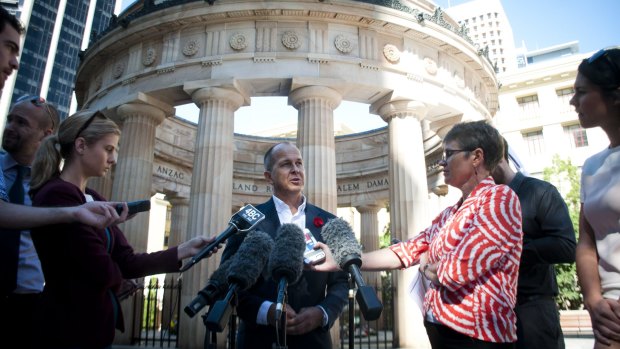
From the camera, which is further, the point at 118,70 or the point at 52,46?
the point at 52,46

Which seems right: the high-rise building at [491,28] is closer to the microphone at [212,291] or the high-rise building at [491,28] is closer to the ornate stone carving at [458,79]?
the ornate stone carving at [458,79]

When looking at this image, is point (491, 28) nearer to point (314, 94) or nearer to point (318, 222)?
point (314, 94)

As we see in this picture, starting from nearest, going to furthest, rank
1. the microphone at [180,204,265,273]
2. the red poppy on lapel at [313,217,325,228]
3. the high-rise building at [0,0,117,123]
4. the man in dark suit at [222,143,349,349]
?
the microphone at [180,204,265,273] < the man in dark suit at [222,143,349,349] < the red poppy on lapel at [313,217,325,228] < the high-rise building at [0,0,117,123]

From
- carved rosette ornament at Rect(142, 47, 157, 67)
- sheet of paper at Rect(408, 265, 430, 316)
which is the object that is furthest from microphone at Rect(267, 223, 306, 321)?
carved rosette ornament at Rect(142, 47, 157, 67)

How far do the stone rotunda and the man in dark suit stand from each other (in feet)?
30.0

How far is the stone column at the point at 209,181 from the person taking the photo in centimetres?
1310

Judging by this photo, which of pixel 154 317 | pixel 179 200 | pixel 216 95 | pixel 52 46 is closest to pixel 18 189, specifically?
pixel 216 95

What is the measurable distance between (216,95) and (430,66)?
27.0 feet

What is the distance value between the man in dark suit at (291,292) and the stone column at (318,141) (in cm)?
910

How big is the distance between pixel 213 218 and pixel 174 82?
17.7 ft

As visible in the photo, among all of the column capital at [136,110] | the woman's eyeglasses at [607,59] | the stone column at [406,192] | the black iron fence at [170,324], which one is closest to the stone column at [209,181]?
the black iron fence at [170,324]

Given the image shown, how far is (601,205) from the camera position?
2.57 m

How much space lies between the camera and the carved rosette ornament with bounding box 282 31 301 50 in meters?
14.6

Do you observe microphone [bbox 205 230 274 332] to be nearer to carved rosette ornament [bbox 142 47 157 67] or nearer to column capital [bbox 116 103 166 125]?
column capital [bbox 116 103 166 125]
